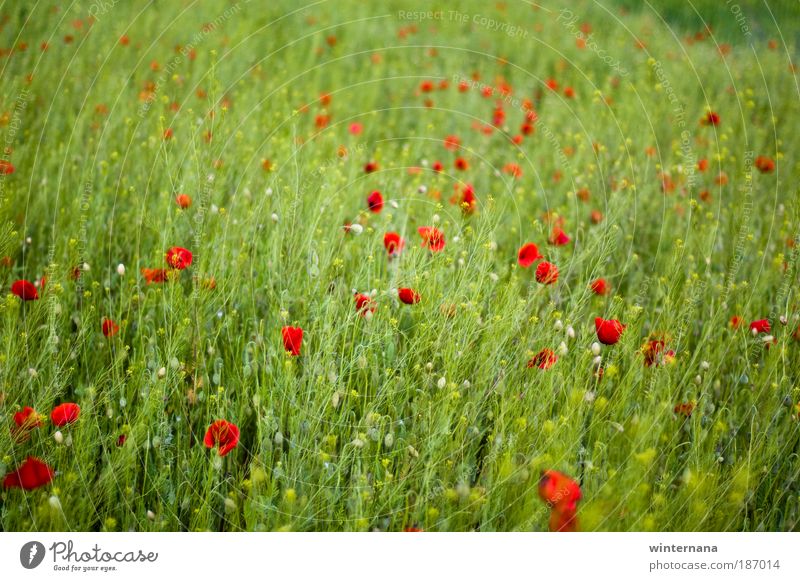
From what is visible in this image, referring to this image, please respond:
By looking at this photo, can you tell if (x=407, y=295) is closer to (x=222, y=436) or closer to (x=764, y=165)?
(x=222, y=436)

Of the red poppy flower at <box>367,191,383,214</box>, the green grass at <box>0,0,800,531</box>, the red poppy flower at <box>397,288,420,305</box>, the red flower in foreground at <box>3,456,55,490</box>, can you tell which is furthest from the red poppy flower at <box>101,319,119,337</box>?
the red poppy flower at <box>367,191,383,214</box>

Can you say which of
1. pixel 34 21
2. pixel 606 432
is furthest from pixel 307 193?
pixel 34 21

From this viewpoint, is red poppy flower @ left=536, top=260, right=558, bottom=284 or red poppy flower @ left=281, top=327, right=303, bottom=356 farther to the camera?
red poppy flower @ left=536, top=260, right=558, bottom=284

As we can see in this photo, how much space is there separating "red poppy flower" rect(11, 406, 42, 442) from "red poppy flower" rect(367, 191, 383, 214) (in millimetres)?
1127

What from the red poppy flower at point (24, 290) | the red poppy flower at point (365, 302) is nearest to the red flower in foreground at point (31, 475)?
the red poppy flower at point (24, 290)

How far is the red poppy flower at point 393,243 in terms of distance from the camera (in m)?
1.90

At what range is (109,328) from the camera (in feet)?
5.51

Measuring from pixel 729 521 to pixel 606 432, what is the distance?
41 centimetres

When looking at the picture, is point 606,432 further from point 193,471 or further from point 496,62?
point 496,62

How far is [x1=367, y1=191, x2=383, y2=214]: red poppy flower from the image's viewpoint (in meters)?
2.09
